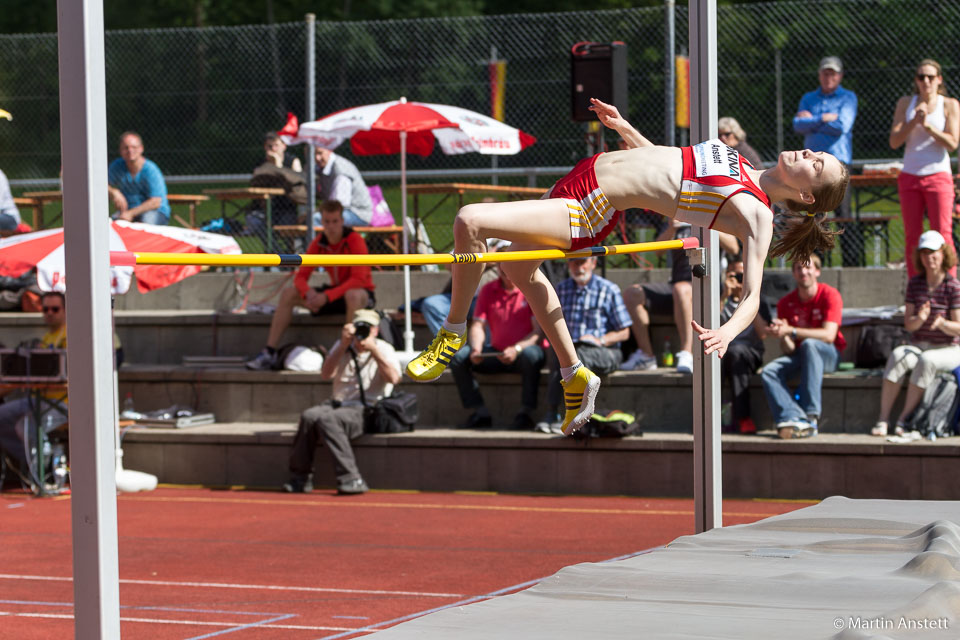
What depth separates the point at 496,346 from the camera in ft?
28.3

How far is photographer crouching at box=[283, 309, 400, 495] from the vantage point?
8273mm

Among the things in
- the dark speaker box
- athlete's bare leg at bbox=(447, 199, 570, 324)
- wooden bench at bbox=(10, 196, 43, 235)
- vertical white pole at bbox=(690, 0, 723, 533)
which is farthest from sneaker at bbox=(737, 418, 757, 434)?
wooden bench at bbox=(10, 196, 43, 235)

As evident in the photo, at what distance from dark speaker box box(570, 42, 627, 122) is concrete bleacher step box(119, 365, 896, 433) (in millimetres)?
1878

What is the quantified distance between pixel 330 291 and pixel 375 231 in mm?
1151

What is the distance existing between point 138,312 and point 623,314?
4.68m

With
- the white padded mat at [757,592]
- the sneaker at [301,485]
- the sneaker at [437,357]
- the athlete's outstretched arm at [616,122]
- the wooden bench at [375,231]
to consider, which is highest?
the athlete's outstretched arm at [616,122]

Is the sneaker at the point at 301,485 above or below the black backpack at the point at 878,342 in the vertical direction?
below

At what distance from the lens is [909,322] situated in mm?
7621

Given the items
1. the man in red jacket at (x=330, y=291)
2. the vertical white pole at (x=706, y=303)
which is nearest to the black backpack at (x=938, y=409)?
the vertical white pole at (x=706, y=303)

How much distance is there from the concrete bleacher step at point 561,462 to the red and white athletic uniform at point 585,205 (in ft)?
13.4

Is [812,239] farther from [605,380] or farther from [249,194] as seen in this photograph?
[249,194]

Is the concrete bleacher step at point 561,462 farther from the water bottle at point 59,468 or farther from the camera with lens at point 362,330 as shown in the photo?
the camera with lens at point 362,330

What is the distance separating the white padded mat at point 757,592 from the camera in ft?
10.1

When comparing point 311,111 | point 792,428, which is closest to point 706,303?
point 792,428
